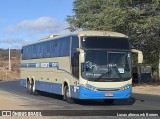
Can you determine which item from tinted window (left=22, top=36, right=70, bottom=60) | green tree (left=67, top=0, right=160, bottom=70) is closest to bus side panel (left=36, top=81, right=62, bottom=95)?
tinted window (left=22, top=36, right=70, bottom=60)

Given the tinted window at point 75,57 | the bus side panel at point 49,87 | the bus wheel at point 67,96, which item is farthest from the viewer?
the bus side panel at point 49,87

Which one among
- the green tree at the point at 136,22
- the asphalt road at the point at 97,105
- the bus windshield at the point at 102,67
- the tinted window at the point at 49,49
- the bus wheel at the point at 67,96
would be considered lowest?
the asphalt road at the point at 97,105

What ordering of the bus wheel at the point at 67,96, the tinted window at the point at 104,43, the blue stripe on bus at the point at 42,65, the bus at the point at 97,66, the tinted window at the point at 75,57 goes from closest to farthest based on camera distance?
the bus at the point at 97,66 < the tinted window at the point at 104,43 < the tinted window at the point at 75,57 < the bus wheel at the point at 67,96 < the blue stripe on bus at the point at 42,65

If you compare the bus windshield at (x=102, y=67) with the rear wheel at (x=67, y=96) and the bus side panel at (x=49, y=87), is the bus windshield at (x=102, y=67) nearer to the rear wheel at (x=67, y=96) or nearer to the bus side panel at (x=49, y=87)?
the rear wheel at (x=67, y=96)

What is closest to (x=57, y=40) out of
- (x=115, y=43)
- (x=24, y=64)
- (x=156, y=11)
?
(x=115, y=43)

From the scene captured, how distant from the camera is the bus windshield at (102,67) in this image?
22078 mm

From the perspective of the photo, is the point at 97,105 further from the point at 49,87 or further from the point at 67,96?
the point at 49,87

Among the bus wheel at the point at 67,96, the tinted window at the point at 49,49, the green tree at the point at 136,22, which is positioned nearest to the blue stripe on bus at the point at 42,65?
the tinted window at the point at 49,49

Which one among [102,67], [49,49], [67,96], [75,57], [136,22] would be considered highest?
[136,22]

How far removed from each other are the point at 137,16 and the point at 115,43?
1377 centimetres

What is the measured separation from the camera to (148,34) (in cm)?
3881

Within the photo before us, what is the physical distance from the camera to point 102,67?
72.4ft

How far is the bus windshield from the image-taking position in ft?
72.4

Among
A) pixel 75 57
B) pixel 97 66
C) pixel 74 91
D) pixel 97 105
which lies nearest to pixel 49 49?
pixel 75 57
